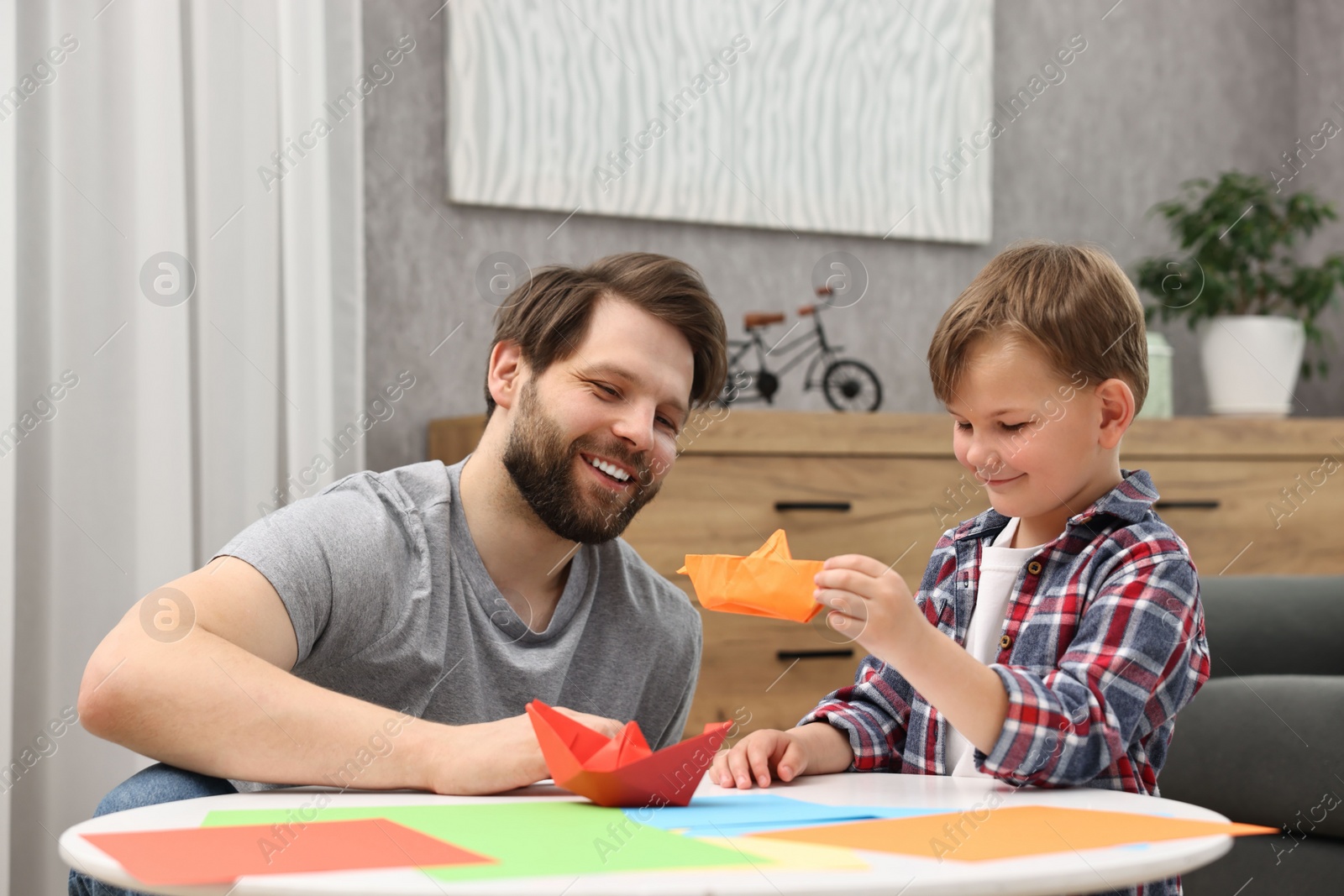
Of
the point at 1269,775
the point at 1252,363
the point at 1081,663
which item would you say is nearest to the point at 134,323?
the point at 1081,663

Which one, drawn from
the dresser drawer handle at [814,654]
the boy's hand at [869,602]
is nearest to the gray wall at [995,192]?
the dresser drawer handle at [814,654]

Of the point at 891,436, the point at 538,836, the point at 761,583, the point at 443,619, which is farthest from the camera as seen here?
the point at 891,436

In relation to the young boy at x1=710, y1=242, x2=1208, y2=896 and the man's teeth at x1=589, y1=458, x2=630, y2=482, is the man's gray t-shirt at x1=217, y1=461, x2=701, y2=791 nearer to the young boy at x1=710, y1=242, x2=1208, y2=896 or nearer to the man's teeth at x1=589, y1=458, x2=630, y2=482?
the man's teeth at x1=589, y1=458, x2=630, y2=482

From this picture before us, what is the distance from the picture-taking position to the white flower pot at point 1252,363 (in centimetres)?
322

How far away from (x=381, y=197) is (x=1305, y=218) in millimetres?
2546

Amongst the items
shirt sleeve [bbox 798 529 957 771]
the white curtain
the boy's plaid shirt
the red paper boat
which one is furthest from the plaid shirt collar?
the white curtain

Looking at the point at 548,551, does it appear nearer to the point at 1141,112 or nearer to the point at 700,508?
the point at 700,508

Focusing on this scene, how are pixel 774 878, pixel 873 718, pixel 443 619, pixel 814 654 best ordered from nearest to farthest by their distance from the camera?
pixel 774 878, pixel 873 718, pixel 443 619, pixel 814 654

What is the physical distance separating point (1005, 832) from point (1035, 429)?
1.32 feet

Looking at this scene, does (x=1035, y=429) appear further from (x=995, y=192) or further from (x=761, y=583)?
(x=995, y=192)

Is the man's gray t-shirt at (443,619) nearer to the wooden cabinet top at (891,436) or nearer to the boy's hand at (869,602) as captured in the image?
the boy's hand at (869,602)

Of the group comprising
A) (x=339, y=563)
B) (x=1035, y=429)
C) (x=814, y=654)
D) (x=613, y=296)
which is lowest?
(x=814, y=654)

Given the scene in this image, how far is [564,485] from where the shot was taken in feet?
4.60

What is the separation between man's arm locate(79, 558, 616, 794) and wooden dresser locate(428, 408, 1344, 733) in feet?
4.44
